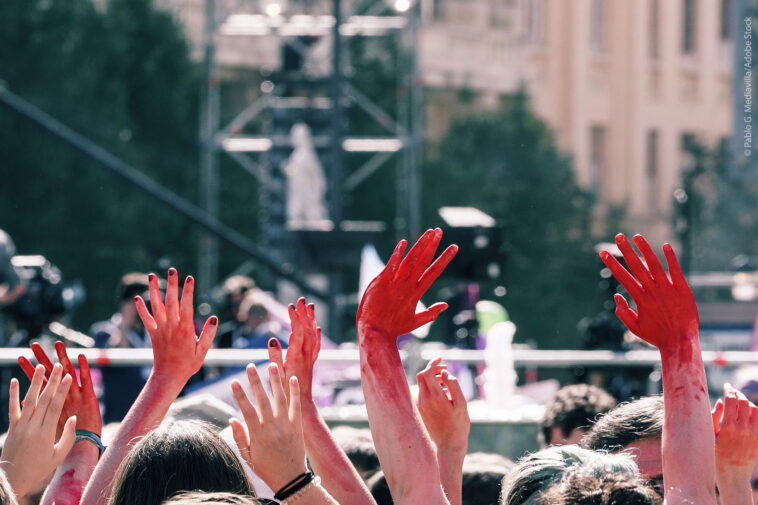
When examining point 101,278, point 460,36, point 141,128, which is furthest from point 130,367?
point 460,36

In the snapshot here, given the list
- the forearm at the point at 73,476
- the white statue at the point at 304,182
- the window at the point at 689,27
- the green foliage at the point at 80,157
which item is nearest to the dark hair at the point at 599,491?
the forearm at the point at 73,476

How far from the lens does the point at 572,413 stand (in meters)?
3.41

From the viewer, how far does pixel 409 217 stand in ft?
37.5

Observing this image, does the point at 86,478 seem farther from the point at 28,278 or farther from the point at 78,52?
the point at 78,52

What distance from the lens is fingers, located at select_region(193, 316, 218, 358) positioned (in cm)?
236

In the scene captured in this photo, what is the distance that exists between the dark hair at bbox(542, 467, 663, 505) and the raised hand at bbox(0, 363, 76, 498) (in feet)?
3.07

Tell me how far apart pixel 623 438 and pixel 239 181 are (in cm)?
1693

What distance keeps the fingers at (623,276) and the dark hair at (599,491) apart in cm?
33

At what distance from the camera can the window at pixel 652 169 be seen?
99.7ft

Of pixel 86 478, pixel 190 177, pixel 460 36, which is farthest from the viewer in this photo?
pixel 460 36

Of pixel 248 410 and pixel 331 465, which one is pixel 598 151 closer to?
pixel 331 465

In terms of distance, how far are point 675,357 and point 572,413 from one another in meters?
1.35

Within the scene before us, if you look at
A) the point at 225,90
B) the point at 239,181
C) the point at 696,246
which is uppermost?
the point at 225,90

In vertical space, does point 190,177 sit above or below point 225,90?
below
